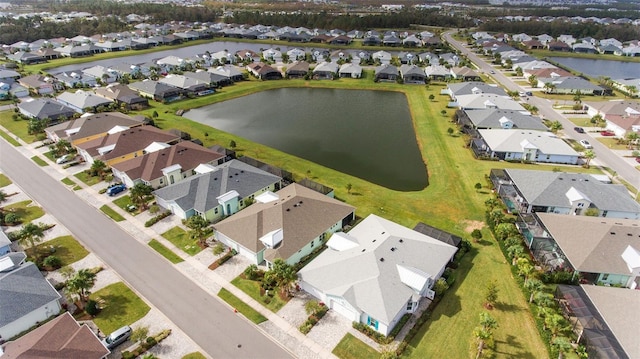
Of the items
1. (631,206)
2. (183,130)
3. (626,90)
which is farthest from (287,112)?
(626,90)

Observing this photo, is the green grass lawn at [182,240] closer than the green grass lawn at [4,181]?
Yes

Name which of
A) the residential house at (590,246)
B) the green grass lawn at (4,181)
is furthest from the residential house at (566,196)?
the green grass lawn at (4,181)

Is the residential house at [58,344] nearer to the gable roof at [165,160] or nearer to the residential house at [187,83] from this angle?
the gable roof at [165,160]

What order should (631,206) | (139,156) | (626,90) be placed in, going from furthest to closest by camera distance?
(626,90)
(139,156)
(631,206)

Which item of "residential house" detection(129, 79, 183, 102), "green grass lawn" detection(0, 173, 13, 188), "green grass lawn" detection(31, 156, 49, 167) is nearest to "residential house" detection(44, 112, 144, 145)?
"green grass lawn" detection(31, 156, 49, 167)

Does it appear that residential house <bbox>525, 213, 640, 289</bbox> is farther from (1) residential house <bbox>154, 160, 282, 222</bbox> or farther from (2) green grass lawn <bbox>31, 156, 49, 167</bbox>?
(2) green grass lawn <bbox>31, 156, 49, 167</bbox>

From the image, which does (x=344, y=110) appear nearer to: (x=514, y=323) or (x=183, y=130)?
(x=183, y=130)

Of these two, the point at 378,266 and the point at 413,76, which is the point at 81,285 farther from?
the point at 413,76
